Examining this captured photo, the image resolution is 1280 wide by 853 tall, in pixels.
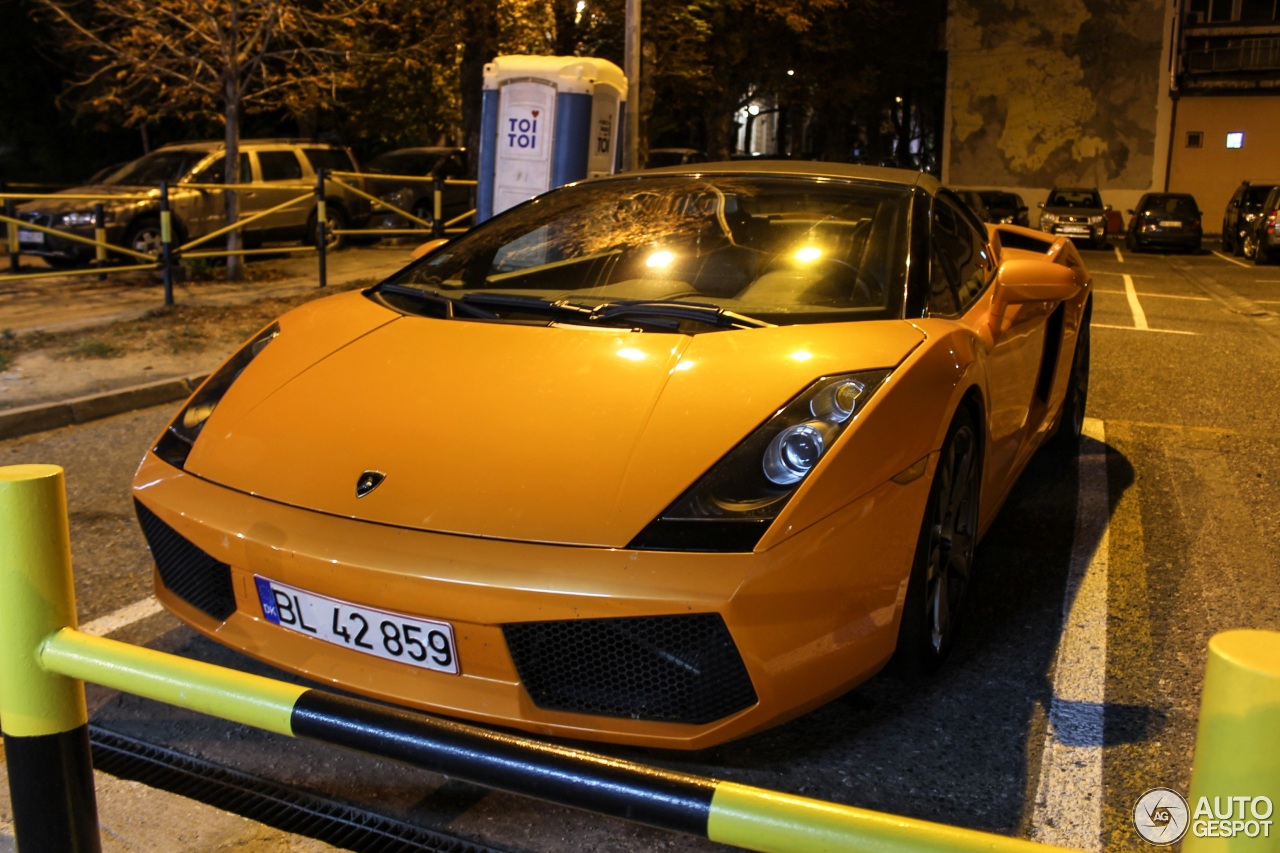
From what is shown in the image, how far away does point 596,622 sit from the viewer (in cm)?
243

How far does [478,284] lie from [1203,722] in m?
3.00

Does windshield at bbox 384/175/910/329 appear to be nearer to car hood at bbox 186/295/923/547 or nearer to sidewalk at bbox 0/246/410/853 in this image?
car hood at bbox 186/295/923/547

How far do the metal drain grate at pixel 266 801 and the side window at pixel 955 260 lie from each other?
6.40 feet

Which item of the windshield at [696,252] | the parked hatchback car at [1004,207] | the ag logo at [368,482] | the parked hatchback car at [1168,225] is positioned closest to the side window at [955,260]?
the windshield at [696,252]

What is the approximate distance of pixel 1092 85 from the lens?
3428 centimetres

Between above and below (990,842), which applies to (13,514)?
above

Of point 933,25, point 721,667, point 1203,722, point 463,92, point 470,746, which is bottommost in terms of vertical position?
point 721,667

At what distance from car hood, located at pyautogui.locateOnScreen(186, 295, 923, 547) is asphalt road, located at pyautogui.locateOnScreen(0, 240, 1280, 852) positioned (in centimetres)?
61

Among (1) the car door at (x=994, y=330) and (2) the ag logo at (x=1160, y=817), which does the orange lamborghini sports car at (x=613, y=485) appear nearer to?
(1) the car door at (x=994, y=330)

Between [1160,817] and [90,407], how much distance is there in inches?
234

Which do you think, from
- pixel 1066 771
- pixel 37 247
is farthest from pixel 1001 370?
pixel 37 247

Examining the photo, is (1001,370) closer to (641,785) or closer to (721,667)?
(721,667)

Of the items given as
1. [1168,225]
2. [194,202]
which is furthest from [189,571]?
[1168,225]

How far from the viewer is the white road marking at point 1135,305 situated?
37.0 ft
